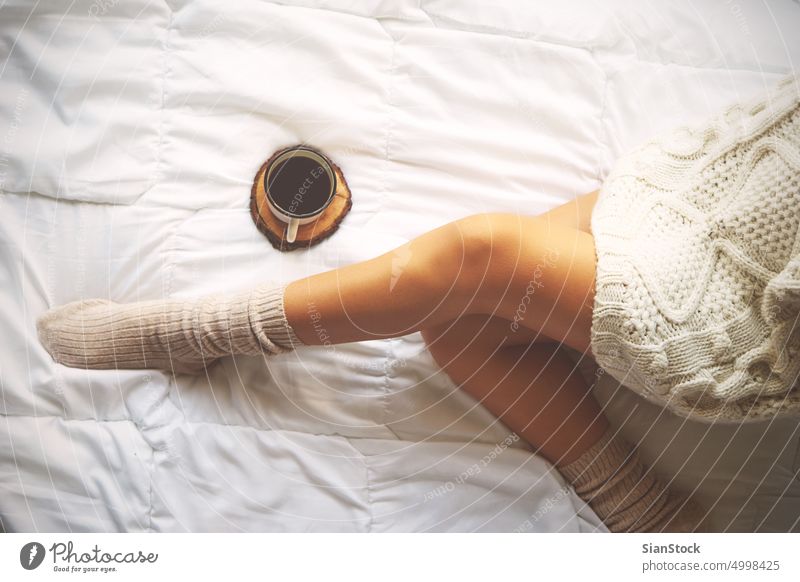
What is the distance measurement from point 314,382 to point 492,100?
0.31m

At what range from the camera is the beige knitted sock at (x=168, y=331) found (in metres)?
0.46

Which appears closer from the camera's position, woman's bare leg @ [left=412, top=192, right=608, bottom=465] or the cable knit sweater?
the cable knit sweater

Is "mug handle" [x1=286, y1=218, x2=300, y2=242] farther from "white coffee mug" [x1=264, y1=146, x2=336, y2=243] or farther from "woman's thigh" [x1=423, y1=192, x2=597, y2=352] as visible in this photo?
"woman's thigh" [x1=423, y1=192, x2=597, y2=352]

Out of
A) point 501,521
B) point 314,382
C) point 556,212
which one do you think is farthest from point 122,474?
point 556,212

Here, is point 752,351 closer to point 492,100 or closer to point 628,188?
point 628,188

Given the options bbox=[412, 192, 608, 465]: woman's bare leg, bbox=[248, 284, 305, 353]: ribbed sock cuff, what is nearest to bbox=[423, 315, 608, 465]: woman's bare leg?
A: bbox=[412, 192, 608, 465]: woman's bare leg

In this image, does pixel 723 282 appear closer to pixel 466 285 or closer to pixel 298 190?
pixel 466 285

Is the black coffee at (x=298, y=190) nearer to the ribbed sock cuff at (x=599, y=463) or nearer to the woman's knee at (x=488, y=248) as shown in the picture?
the woman's knee at (x=488, y=248)

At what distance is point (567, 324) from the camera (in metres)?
0.41

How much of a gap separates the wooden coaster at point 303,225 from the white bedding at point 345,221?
0.04 ft

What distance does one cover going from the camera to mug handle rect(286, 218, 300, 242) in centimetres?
49

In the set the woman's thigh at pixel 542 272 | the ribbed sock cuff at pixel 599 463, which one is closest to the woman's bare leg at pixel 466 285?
the woman's thigh at pixel 542 272

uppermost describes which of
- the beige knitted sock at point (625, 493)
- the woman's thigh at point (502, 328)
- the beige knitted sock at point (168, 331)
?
the woman's thigh at point (502, 328)

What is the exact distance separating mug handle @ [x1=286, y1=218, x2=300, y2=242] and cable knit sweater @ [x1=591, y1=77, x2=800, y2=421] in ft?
0.80
